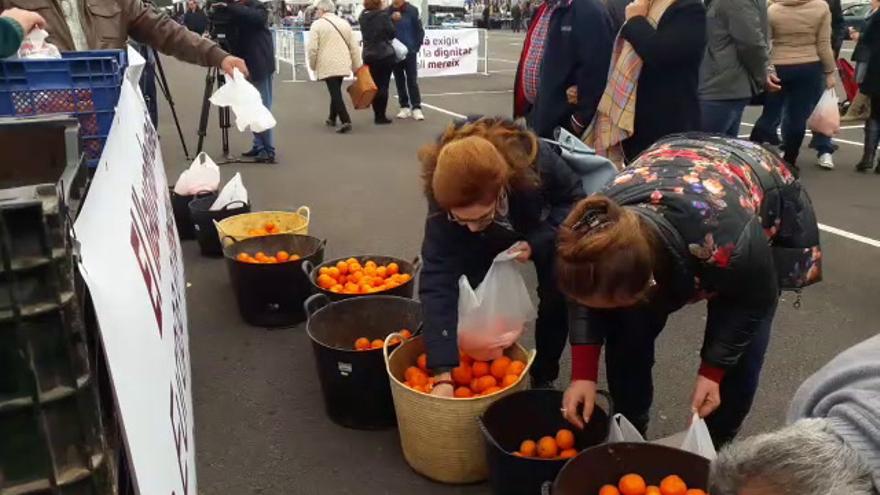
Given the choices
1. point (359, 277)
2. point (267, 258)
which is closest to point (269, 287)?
point (267, 258)

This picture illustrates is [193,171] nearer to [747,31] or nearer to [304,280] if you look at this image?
[304,280]

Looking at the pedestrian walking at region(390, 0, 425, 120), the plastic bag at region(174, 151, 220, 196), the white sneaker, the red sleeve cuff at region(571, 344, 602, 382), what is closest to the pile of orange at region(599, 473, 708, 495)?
the red sleeve cuff at region(571, 344, 602, 382)

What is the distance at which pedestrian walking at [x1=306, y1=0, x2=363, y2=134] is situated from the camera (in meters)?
9.61

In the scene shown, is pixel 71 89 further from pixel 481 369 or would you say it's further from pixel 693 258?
pixel 693 258

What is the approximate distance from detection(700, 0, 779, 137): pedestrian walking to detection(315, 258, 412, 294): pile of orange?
2610mm

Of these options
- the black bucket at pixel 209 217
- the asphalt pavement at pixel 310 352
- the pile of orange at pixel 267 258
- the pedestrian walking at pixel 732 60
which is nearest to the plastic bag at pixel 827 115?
the asphalt pavement at pixel 310 352

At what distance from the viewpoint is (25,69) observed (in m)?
2.57

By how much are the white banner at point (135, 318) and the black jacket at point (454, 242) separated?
87cm

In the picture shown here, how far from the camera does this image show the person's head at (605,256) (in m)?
1.78

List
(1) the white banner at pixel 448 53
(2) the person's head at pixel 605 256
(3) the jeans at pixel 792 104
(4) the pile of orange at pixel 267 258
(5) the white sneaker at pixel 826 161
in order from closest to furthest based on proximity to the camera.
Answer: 1. (2) the person's head at pixel 605 256
2. (4) the pile of orange at pixel 267 258
3. (3) the jeans at pixel 792 104
4. (5) the white sneaker at pixel 826 161
5. (1) the white banner at pixel 448 53

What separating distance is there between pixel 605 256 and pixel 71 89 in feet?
6.52

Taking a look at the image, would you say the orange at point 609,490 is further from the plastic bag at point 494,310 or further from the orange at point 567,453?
the plastic bag at point 494,310

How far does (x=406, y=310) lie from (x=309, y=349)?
2.54ft

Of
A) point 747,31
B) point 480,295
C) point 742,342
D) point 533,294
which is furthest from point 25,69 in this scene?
point 747,31
